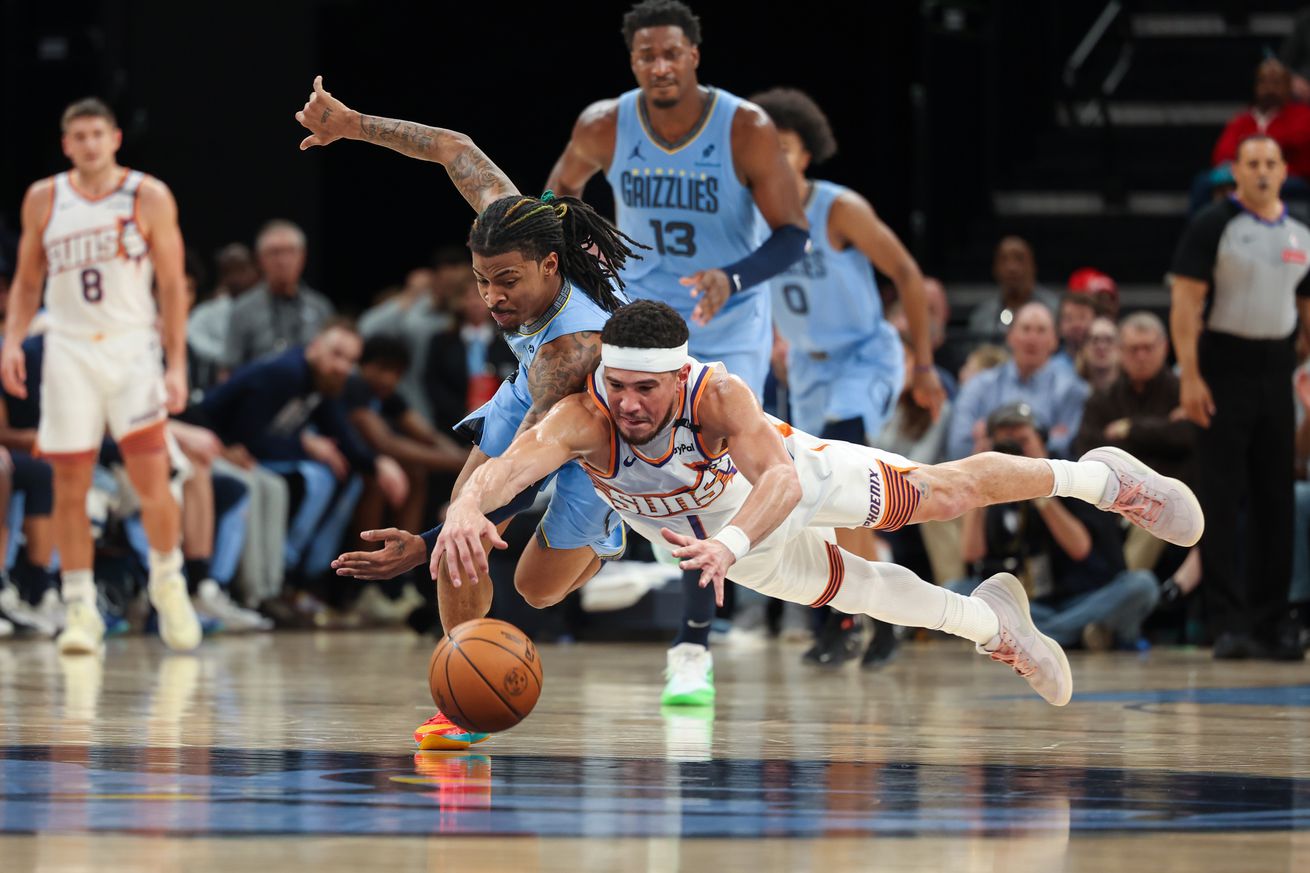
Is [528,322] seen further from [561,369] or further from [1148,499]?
[1148,499]

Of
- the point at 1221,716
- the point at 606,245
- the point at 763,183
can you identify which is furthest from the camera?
the point at 763,183

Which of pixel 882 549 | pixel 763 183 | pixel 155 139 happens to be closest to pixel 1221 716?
pixel 763 183

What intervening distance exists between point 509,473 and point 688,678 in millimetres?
1882

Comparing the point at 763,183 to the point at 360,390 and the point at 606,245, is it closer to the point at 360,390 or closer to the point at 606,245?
the point at 606,245

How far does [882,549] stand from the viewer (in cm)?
1053

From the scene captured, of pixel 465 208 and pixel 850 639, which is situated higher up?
pixel 465 208

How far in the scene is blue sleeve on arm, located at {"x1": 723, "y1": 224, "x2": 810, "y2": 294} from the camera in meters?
6.47

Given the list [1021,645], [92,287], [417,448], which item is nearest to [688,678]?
[1021,645]

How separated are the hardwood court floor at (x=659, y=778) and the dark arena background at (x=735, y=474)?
2cm

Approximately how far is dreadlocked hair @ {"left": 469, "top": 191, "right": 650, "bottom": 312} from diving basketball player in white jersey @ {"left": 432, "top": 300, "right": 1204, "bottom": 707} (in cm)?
41

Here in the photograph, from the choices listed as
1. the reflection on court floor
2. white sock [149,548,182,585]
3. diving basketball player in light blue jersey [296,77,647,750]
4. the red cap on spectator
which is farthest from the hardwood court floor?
the red cap on spectator

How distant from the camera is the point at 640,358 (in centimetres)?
489

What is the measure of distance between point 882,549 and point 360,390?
3512 mm

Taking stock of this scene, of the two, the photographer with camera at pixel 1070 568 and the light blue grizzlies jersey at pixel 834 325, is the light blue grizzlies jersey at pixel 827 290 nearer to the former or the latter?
the light blue grizzlies jersey at pixel 834 325
